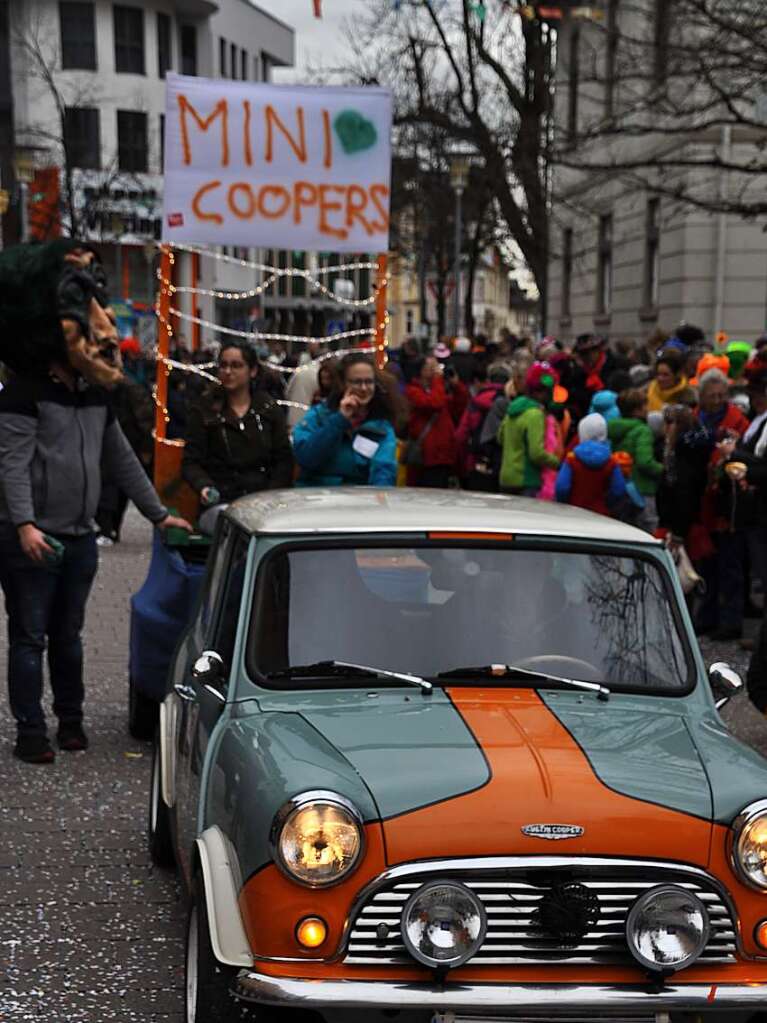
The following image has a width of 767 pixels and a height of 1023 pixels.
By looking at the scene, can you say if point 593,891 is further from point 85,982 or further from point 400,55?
point 400,55

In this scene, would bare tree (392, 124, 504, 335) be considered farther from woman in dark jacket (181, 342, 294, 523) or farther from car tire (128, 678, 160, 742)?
car tire (128, 678, 160, 742)

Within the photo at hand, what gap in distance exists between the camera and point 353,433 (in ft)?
25.8

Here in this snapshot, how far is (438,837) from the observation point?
141 inches

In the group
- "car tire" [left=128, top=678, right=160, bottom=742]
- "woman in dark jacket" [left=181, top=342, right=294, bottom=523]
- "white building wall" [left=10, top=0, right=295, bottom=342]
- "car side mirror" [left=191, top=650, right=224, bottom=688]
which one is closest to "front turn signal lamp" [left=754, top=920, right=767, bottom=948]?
"car side mirror" [left=191, top=650, right=224, bottom=688]

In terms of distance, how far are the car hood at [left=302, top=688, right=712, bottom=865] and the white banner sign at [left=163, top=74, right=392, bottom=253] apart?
6.69 m

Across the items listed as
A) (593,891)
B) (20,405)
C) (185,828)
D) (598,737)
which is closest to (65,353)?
(20,405)

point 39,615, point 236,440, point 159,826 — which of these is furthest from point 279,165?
point 159,826

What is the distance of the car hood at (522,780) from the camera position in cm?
362

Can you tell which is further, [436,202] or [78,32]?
[78,32]

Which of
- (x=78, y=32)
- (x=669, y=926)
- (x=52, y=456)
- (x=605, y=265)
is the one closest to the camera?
(x=669, y=926)

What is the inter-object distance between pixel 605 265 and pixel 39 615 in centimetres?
2656

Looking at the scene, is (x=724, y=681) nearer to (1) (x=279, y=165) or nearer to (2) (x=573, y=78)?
(1) (x=279, y=165)

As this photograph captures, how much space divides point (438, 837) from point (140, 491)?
13.6ft

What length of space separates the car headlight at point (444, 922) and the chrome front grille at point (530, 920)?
0.02 m
